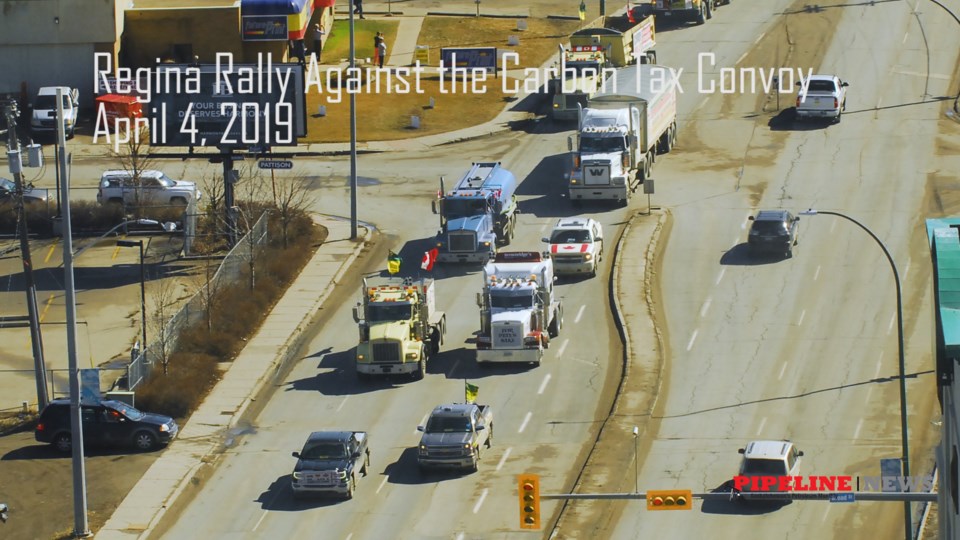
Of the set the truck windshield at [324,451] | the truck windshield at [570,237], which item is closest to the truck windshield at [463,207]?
the truck windshield at [570,237]

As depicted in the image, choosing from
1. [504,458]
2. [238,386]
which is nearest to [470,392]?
[504,458]

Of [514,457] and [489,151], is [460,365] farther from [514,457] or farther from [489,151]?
[489,151]

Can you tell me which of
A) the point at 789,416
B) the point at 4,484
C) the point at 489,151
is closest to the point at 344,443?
the point at 4,484

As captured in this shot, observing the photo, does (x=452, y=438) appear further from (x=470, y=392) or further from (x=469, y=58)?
(x=469, y=58)

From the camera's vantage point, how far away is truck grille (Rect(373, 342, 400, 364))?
60.8m

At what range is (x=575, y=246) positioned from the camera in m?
69.9

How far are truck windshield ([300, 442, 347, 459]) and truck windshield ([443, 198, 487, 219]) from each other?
21.1 m

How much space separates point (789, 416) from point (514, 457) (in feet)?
29.8

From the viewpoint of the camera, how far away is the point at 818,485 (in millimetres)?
51781

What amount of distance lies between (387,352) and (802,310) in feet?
51.9

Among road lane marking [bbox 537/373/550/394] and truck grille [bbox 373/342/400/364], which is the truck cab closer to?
truck grille [bbox 373/342/400/364]

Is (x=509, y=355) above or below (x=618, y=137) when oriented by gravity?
below

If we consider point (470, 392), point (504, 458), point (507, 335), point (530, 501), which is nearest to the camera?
point (530, 501)

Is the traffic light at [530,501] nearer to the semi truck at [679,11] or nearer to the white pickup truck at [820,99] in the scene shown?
the white pickup truck at [820,99]
